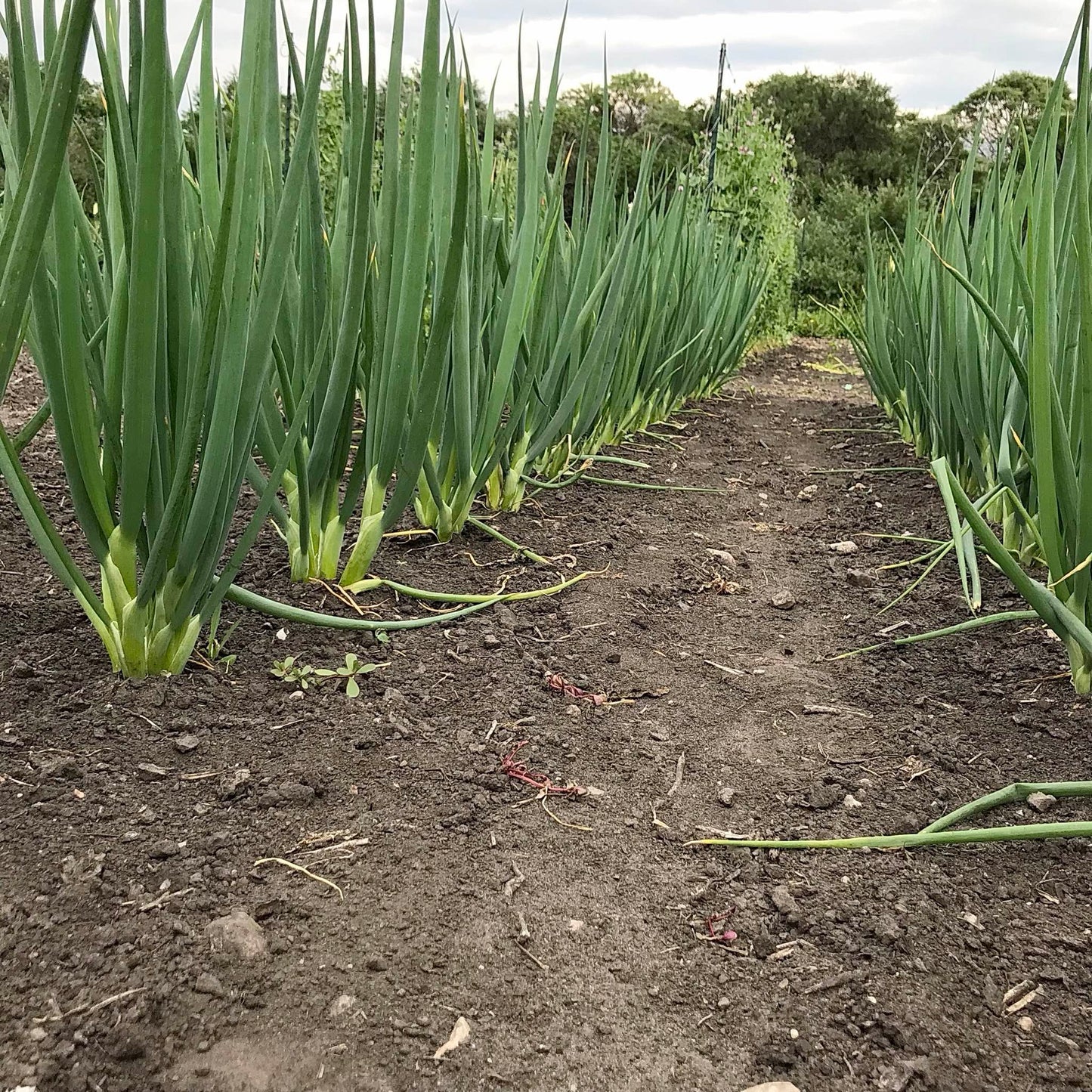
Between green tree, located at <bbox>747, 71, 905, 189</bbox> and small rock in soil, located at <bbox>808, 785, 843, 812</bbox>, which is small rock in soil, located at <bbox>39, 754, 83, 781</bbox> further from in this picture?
green tree, located at <bbox>747, 71, 905, 189</bbox>

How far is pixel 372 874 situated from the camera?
0.75m

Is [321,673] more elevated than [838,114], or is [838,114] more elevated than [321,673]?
[838,114]

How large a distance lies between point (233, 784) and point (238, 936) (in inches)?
7.4

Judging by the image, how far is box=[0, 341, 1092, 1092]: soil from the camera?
60 cm

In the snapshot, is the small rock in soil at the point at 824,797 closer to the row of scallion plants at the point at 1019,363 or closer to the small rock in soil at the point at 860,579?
the row of scallion plants at the point at 1019,363

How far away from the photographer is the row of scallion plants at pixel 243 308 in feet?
2.50

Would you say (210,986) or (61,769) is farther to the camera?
(61,769)

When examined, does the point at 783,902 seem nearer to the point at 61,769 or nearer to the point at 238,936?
the point at 238,936

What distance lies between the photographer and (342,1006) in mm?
617

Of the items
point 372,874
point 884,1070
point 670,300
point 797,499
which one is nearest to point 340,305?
point 372,874

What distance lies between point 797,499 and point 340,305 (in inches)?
55.1

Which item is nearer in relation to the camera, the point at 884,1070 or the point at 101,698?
the point at 884,1070

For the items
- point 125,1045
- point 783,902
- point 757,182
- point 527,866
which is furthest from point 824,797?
point 757,182

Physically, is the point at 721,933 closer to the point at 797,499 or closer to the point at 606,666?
the point at 606,666
